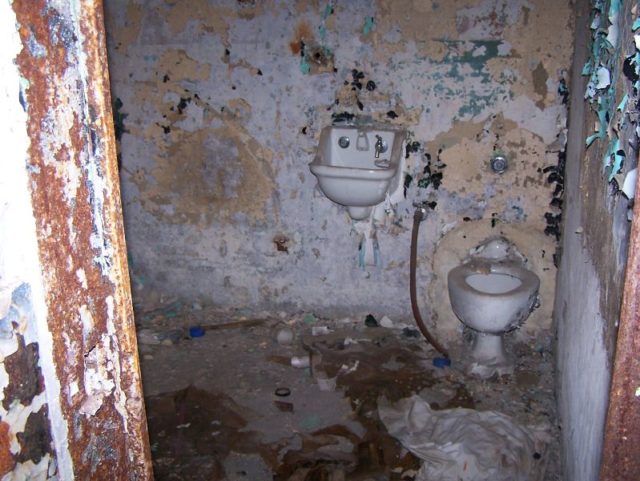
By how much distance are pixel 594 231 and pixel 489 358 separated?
127cm

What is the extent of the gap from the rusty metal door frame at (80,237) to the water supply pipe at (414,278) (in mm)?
2438

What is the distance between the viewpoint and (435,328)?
327 cm

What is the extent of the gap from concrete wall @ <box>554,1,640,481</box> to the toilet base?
1.08ft

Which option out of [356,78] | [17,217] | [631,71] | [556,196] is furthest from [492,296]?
[17,217]

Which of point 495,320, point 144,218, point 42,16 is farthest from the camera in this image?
point 144,218

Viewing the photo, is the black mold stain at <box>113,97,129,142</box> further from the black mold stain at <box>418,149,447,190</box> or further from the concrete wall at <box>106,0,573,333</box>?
the black mold stain at <box>418,149,447,190</box>

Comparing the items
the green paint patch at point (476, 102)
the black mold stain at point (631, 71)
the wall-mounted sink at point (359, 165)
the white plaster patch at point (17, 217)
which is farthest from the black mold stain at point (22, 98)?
the green paint patch at point (476, 102)

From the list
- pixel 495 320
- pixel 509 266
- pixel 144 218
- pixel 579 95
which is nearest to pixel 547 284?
pixel 509 266

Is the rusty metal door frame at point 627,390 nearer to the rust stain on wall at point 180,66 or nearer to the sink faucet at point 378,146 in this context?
the sink faucet at point 378,146

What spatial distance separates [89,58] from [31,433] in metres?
0.42

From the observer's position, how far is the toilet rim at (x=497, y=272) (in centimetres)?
271

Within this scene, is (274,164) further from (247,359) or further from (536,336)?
(536,336)

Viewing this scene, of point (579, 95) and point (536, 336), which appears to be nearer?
point (579, 95)

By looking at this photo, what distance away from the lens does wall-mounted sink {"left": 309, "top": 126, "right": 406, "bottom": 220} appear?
9.21 ft
